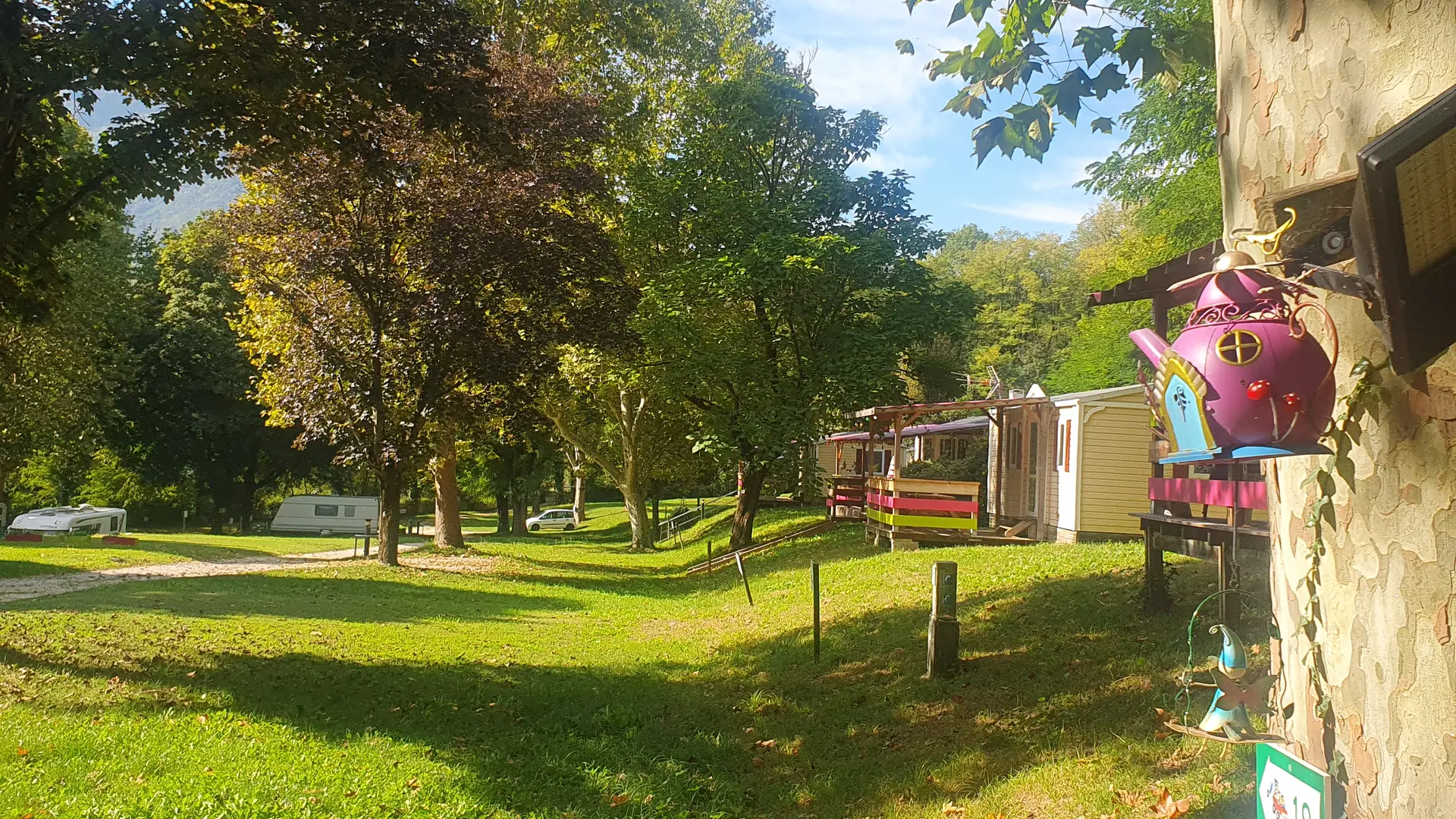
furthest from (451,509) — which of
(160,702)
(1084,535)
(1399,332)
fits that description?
(1399,332)

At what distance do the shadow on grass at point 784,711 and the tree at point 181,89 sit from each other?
4.33 m

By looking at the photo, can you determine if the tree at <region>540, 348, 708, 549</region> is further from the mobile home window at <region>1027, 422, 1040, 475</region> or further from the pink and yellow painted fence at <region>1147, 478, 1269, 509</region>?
the pink and yellow painted fence at <region>1147, 478, 1269, 509</region>

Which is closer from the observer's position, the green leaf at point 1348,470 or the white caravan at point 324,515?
the green leaf at point 1348,470

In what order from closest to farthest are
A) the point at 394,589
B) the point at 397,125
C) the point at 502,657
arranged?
the point at 502,657, the point at 397,125, the point at 394,589

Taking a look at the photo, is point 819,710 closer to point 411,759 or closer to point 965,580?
point 411,759

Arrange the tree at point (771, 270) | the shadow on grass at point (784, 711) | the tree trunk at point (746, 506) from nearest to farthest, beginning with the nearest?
1. the shadow on grass at point (784, 711)
2. the tree at point (771, 270)
3. the tree trunk at point (746, 506)

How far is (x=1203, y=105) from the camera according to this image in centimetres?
2286

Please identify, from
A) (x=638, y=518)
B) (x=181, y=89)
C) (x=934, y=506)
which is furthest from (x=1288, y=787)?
(x=638, y=518)

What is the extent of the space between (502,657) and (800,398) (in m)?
12.5

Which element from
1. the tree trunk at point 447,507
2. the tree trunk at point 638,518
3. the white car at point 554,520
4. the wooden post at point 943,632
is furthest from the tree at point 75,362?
the wooden post at point 943,632

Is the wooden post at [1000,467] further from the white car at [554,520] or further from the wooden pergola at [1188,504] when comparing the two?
the white car at [554,520]

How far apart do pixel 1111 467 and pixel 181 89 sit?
57.0ft

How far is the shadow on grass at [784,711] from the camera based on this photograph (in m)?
6.21

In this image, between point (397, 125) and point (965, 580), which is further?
point (397, 125)
